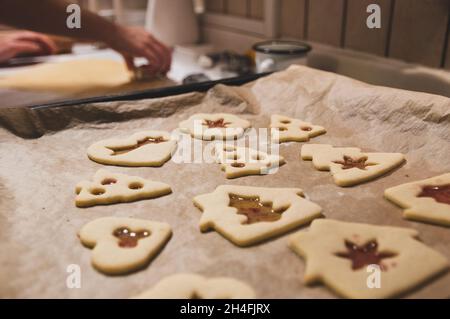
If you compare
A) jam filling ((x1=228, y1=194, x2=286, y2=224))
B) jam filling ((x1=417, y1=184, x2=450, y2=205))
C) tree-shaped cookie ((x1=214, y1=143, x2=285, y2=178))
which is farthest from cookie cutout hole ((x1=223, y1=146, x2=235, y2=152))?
jam filling ((x1=417, y1=184, x2=450, y2=205))

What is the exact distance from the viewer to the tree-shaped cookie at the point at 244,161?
3.39 feet

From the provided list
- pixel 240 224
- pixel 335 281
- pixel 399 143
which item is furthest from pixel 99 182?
pixel 399 143

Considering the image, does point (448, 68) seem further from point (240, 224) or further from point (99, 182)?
point (99, 182)

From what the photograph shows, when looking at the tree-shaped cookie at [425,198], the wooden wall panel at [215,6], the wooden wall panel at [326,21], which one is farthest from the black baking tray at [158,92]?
the wooden wall panel at [215,6]

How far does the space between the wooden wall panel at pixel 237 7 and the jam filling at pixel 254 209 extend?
1.33 metres

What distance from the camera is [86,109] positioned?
1265mm

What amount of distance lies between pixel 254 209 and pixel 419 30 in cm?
80

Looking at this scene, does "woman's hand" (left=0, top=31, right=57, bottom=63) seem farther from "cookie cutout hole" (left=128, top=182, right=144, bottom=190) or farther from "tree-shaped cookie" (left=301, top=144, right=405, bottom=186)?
"tree-shaped cookie" (left=301, top=144, right=405, bottom=186)

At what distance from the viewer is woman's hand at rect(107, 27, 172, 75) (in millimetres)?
1773

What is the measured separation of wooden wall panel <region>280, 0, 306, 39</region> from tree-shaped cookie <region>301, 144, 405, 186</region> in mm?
776

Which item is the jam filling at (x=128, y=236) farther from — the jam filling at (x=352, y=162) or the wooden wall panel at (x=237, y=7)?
the wooden wall panel at (x=237, y=7)

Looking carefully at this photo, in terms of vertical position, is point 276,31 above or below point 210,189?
above

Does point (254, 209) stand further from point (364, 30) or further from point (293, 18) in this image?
point (293, 18)
